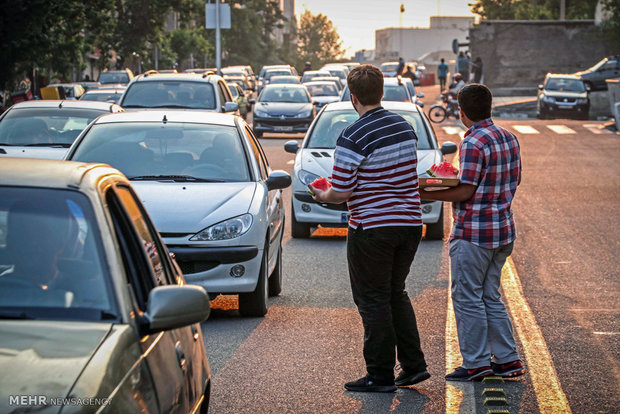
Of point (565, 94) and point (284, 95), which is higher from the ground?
point (284, 95)

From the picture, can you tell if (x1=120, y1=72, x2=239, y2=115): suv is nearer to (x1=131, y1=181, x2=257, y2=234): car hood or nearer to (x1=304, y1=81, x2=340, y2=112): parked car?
(x1=131, y1=181, x2=257, y2=234): car hood

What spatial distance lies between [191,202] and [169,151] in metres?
1.08

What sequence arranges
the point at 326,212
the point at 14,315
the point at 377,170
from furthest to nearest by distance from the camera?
the point at 326,212
the point at 377,170
the point at 14,315

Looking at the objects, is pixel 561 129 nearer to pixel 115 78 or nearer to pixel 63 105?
pixel 115 78

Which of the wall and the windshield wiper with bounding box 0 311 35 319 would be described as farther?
the wall

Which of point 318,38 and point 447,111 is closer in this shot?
point 447,111

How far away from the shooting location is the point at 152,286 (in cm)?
400

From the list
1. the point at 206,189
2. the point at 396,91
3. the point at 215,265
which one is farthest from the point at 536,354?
the point at 396,91

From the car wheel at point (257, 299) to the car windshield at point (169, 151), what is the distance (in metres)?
1.06

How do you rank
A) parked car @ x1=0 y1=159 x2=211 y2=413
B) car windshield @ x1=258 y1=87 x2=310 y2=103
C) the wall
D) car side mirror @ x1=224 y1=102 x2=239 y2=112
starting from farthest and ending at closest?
the wall < car windshield @ x1=258 y1=87 x2=310 y2=103 < car side mirror @ x1=224 y1=102 x2=239 y2=112 < parked car @ x1=0 y1=159 x2=211 y2=413

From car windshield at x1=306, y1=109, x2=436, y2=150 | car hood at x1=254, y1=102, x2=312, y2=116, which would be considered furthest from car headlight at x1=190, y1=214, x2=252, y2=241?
car hood at x1=254, y1=102, x2=312, y2=116

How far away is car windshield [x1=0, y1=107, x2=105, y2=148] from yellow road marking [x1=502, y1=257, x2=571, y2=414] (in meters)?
6.72

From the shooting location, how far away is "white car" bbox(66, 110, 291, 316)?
8.05 metres

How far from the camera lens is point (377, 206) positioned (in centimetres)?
598
